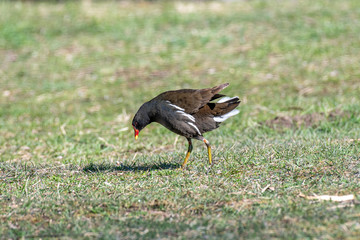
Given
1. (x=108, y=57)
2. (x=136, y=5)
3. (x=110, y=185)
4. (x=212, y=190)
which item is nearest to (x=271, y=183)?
(x=212, y=190)

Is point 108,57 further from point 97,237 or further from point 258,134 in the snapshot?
point 97,237

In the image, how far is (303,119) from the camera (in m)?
9.32

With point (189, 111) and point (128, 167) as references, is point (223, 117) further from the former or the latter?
point (128, 167)

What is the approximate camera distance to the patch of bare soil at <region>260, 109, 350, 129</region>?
9.19 meters

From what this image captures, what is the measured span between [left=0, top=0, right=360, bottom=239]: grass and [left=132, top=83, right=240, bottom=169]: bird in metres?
0.45

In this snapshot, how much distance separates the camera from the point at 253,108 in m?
10.2

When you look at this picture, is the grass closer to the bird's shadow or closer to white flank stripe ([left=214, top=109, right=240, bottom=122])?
the bird's shadow

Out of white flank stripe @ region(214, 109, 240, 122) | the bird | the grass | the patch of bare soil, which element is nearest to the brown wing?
the bird

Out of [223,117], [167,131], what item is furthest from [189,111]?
[167,131]

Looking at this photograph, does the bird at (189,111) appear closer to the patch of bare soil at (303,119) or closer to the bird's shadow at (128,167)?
the bird's shadow at (128,167)

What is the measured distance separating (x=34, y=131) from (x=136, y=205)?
5.66 meters

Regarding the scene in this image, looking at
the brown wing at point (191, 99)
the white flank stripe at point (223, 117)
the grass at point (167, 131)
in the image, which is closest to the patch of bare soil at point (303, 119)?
the grass at point (167, 131)

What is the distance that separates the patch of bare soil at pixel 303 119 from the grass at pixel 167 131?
0.11 ft

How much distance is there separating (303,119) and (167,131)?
96.3 inches
